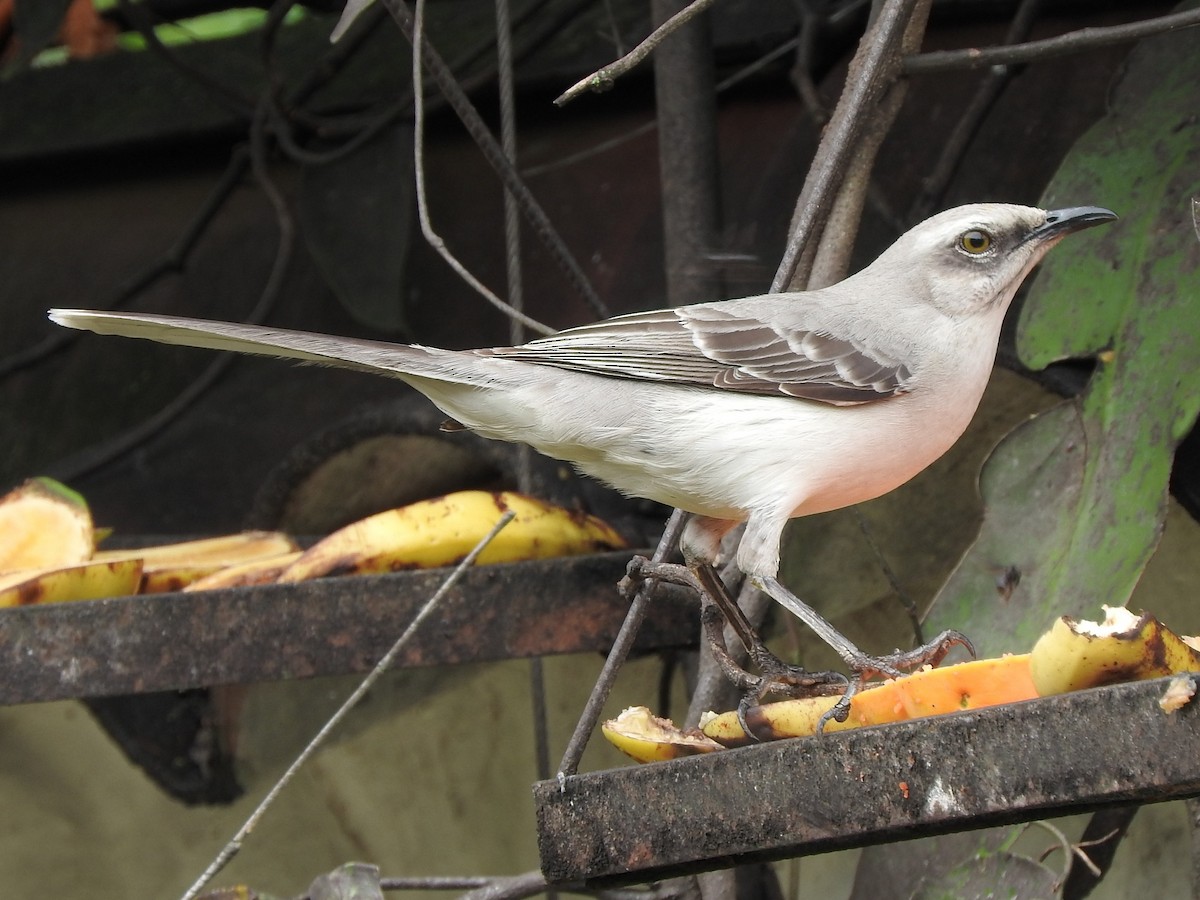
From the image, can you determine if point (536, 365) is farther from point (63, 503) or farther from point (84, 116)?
point (84, 116)

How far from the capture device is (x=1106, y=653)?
1.96 meters

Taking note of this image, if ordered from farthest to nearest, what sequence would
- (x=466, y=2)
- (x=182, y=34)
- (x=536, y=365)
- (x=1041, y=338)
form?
(x=182, y=34), (x=466, y=2), (x=1041, y=338), (x=536, y=365)

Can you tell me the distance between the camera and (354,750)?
5.00m

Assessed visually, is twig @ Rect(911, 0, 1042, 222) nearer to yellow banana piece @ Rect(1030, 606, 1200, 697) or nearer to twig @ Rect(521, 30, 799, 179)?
twig @ Rect(521, 30, 799, 179)

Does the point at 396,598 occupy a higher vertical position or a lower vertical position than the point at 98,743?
higher

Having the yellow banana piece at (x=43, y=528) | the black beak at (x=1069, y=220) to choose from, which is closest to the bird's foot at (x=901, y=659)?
the black beak at (x=1069, y=220)

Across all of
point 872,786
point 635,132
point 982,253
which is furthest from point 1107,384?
point 635,132

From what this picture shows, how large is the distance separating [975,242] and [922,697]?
4.35ft

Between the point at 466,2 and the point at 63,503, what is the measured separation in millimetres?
2752

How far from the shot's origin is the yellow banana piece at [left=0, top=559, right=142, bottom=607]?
329 cm

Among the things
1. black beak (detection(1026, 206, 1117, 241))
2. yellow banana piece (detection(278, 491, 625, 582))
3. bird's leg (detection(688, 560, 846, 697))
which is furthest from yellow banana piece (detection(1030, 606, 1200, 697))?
yellow banana piece (detection(278, 491, 625, 582))

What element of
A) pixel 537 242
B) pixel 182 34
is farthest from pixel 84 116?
pixel 537 242

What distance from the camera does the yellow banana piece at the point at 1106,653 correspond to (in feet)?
6.39

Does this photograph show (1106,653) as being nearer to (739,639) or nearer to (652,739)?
(652,739)
